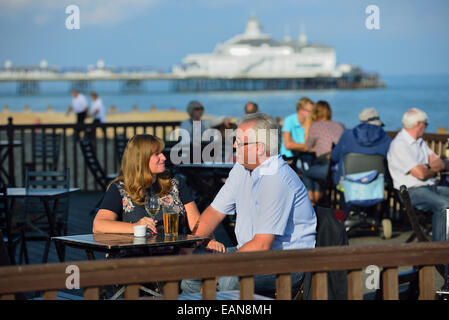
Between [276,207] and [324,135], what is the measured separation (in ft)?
16.9

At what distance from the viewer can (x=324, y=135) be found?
8570mm

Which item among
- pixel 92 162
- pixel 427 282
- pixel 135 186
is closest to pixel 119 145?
pixel 92 162

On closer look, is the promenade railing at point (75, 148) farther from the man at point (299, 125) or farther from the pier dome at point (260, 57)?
the pier dome at point (260, 57)

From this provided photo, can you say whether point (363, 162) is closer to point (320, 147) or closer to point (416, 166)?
point (416, 166)

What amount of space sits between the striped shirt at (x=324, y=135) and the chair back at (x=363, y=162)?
42.7 inches

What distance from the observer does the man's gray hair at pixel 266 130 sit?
3.67 m

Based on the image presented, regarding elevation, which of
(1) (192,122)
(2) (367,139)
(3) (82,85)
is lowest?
(2) (367,139)

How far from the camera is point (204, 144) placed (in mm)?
8289

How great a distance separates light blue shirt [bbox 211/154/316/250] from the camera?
11.6 ft

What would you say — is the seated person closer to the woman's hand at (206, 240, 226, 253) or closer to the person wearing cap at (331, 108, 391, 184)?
the person wearing cap at (331, 108, 391, 184)

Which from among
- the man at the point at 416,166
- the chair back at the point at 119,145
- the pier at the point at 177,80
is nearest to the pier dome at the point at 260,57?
the pier at the point at 177,80
